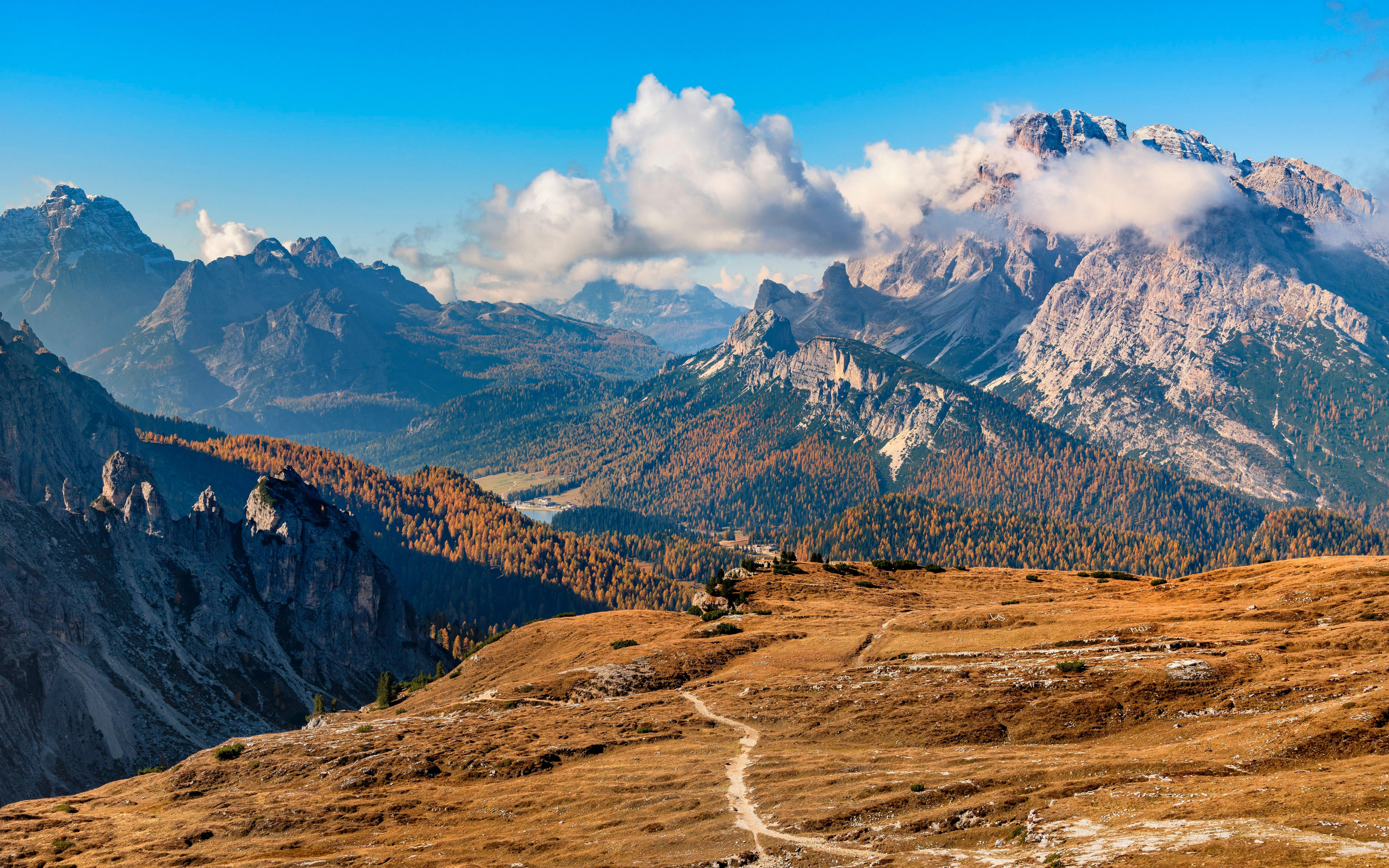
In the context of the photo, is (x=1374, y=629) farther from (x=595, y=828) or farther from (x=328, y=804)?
(x=328, y=804)

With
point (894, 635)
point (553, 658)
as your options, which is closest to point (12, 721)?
point (553, 658)

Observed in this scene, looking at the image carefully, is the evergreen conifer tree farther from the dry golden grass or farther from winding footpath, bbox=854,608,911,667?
winding footpath, bbox=854,608,911,667

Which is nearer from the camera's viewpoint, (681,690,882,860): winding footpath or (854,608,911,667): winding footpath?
(681,690,882,860): winding footpath

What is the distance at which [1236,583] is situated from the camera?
104938mm

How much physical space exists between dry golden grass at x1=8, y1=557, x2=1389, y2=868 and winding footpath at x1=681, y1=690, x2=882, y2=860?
23 centimetres

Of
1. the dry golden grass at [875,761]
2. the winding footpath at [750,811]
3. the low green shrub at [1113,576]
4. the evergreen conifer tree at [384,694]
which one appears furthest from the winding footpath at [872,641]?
the evergreen conifer tree at [384,694]

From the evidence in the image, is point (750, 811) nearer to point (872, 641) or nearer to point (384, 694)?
point (872, 641)

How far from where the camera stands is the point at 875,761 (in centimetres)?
5959

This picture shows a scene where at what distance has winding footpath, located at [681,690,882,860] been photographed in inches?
1773

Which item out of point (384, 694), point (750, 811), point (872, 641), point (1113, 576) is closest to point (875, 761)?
point (750, 811)

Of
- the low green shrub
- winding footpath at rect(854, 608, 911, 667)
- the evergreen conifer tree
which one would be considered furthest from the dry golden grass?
the evergreen conifer tree

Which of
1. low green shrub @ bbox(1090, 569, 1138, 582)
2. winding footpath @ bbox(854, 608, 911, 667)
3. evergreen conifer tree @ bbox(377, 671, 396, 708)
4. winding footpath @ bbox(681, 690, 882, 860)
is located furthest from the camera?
low green shrub @ bbox(1090, 569, 1138, 582)

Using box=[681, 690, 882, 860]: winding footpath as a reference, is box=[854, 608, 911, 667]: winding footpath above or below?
above

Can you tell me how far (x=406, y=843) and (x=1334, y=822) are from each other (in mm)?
52424
